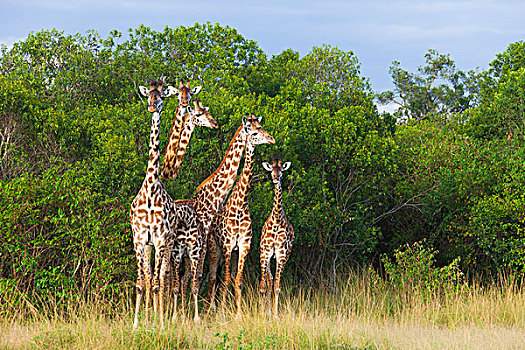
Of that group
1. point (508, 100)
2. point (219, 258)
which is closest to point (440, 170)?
point (508, 100)

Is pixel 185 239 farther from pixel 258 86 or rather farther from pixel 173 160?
pixel 258 86

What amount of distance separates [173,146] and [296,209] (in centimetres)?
313

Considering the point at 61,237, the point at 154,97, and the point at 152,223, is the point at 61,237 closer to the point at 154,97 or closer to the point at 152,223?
the point at 152,223

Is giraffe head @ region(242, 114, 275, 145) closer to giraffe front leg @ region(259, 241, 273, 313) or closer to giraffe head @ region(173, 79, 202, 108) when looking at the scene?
giraffe head @ region(173, 79, 202, 108)

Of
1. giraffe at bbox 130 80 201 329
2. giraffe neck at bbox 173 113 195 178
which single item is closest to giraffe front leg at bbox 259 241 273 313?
giraffe at bbox 130 80 201 329

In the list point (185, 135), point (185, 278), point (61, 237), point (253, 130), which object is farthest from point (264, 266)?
point (61, 237)

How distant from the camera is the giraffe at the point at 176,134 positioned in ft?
32.7

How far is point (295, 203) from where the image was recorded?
11.9 meters

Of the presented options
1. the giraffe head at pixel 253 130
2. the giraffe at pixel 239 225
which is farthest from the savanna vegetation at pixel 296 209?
the giraffe head at pixel 253 130

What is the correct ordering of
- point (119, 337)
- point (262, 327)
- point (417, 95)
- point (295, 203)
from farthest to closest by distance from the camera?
point (417, 95) → point (295, 203) → point (262, 327) → point (119, 337)

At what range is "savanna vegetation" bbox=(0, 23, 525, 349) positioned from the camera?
30.9 feet

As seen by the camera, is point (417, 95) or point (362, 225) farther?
point (417, 95)

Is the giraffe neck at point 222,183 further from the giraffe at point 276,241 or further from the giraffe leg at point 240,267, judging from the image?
the giraffe leg at point 240,267

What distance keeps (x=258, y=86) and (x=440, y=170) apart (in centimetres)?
820
